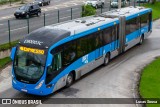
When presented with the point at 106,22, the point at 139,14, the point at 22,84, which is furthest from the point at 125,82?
the point at 139,14

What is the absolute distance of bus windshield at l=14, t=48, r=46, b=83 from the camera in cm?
1627

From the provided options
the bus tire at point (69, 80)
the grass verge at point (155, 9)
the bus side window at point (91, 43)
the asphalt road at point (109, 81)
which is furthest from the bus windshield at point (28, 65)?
the grass verge at point (155, 9)

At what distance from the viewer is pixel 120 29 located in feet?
81.5

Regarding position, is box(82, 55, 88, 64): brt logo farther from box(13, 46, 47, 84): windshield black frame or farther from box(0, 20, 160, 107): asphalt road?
box(13, 46, 47, 84): windshield black frame

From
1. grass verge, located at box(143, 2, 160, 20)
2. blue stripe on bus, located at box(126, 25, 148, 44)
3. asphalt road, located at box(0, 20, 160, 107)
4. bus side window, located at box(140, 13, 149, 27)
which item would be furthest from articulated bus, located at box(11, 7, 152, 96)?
grass verge, located at box(143, 2, 160, 20)

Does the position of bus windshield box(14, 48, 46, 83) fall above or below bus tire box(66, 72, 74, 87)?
above

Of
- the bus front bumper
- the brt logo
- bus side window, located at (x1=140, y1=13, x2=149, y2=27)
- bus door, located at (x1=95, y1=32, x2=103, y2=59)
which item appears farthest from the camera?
bus side window, located at (x1=140, y1=13, x2=149, y2=27)

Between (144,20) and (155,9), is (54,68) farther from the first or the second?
(155,9)

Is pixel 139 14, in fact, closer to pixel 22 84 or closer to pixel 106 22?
pixel 106 22

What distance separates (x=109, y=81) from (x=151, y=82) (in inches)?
95.7

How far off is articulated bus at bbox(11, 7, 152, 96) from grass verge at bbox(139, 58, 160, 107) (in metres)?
2.99

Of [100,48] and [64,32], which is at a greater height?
[64,32]

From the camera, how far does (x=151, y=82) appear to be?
63.5ft

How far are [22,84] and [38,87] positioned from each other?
2.89 ft
